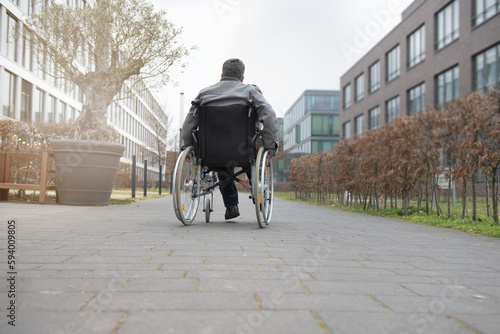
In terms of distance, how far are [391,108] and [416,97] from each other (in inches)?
135

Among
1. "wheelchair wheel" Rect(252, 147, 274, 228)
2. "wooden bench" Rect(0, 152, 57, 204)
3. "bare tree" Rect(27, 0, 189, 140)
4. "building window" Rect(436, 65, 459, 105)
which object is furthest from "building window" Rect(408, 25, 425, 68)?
"wheelchair wheel" Rect(252, 147, 274, 228)

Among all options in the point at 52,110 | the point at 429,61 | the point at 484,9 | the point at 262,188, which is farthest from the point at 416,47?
the point at 52,110

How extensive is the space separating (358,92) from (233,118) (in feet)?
108

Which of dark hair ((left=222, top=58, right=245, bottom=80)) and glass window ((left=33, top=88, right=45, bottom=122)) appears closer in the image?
dark hair ((left=222, top=58, right=245, bottom=80))

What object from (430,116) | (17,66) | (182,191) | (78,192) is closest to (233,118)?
(182,191)

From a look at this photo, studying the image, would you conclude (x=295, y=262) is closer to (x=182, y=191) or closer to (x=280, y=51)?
(x=182, y=191)

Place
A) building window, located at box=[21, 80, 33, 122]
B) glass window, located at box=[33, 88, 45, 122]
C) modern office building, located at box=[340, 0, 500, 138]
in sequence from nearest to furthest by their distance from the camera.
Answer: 1. modern office building, located at box=[340, 0, 500, 138]
2. building window, located at box=[21, 80, 33, 122]
3. glass window, located at box=[33, 88, 45, 122]

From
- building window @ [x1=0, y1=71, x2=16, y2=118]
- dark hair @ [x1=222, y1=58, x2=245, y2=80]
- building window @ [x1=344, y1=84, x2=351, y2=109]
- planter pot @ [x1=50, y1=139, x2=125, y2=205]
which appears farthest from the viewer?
building window @ [x1=344, y1=84, x2=351, y2=109]

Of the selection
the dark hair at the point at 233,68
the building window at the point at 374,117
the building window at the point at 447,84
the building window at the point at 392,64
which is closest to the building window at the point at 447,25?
the building window at the point at 447,84

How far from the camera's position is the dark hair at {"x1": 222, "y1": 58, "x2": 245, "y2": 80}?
215 inches

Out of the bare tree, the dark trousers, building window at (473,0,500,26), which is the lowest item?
the dark trousers

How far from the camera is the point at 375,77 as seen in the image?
106 ft

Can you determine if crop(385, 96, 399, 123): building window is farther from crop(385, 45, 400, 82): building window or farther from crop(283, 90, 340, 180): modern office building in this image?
crop(283, 90, 340, 180): modern office building

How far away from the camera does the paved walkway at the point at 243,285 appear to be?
5.46 feet
